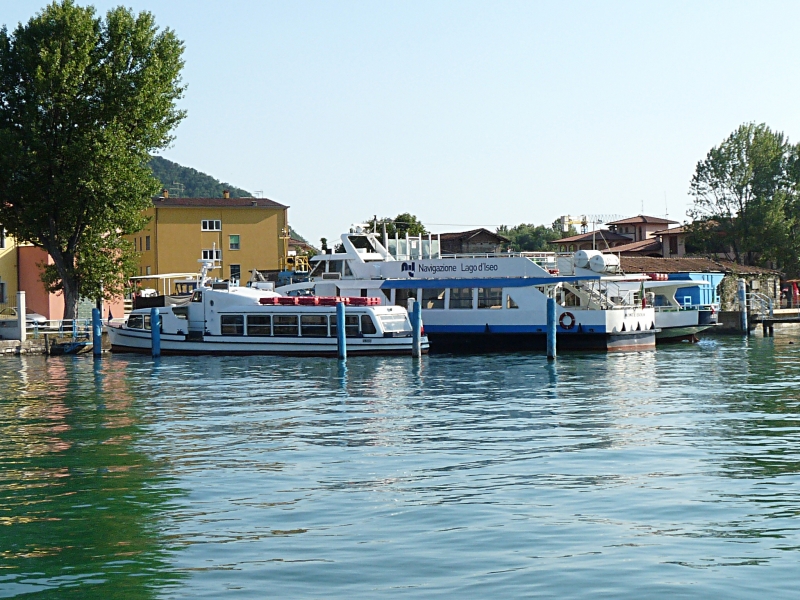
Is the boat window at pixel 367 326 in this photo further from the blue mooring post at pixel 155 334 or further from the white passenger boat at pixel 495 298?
the blue mooring post at pixel 155 334

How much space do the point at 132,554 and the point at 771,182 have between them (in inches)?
3092

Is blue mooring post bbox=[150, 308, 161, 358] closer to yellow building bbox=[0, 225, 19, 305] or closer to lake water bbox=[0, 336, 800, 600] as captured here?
lake water bbox=[0, 336, 800, 600]

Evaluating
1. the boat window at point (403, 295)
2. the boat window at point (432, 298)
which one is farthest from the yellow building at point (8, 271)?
the boat window at point (432, 298)

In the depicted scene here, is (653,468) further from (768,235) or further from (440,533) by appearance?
(768,235)

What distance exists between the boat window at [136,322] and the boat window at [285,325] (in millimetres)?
6442

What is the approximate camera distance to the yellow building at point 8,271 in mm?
60062

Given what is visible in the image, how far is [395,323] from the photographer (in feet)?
132

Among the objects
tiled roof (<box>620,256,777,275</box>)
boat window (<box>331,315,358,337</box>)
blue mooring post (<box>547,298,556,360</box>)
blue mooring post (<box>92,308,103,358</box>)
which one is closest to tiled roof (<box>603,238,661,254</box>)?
tiled roof (<box>620,256,777,275</box>)

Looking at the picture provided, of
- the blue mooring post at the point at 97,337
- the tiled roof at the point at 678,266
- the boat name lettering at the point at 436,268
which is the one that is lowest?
the blue mooring post at the point at 97,337

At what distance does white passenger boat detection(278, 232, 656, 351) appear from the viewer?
41.5 m

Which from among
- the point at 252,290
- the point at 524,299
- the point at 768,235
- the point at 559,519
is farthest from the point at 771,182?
the point at 559,519

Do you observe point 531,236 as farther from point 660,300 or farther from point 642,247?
point 660,300

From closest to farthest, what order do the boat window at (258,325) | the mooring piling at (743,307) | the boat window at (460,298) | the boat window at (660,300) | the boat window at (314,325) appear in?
the boat window at (314,325) → the boat window at (258,325) → the boat window at (460,298) → the mooring piling at (743,307) → the boat window at (660,300)

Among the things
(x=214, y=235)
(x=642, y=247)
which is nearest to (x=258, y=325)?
(x=214, y=235)
